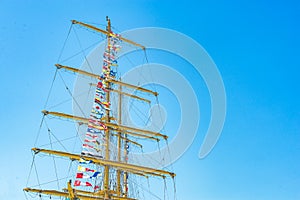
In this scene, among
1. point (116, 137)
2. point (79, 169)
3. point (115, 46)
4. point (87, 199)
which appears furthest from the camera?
point (116, 137)

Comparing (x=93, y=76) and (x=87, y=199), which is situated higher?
(x=93, y=76)

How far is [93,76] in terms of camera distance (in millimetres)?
31125

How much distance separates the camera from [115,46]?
33250 mm

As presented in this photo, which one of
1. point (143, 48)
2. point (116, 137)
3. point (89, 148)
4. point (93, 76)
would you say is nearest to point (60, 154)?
point (89, 148)

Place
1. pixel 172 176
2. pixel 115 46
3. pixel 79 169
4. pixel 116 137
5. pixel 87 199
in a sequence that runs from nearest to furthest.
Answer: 1. pixel 79 169
2. pixel 87 199
3. pixel 172 176
4. pixel 115 46
5. pixel 116 137

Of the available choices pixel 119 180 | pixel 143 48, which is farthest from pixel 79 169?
pixel 143 48

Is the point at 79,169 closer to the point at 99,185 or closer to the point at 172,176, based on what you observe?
the point at 99,185

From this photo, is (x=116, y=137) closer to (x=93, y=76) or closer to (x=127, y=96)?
(x=127, y=96)

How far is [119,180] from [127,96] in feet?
28.8

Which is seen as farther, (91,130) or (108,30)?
(108,30)

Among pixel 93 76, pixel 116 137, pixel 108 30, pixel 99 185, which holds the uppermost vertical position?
pixel 108 30

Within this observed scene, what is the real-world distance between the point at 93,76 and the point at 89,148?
856cm

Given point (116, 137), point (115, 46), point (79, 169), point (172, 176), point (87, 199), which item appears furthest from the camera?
point (116, 137)

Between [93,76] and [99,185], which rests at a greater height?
[93,76]
